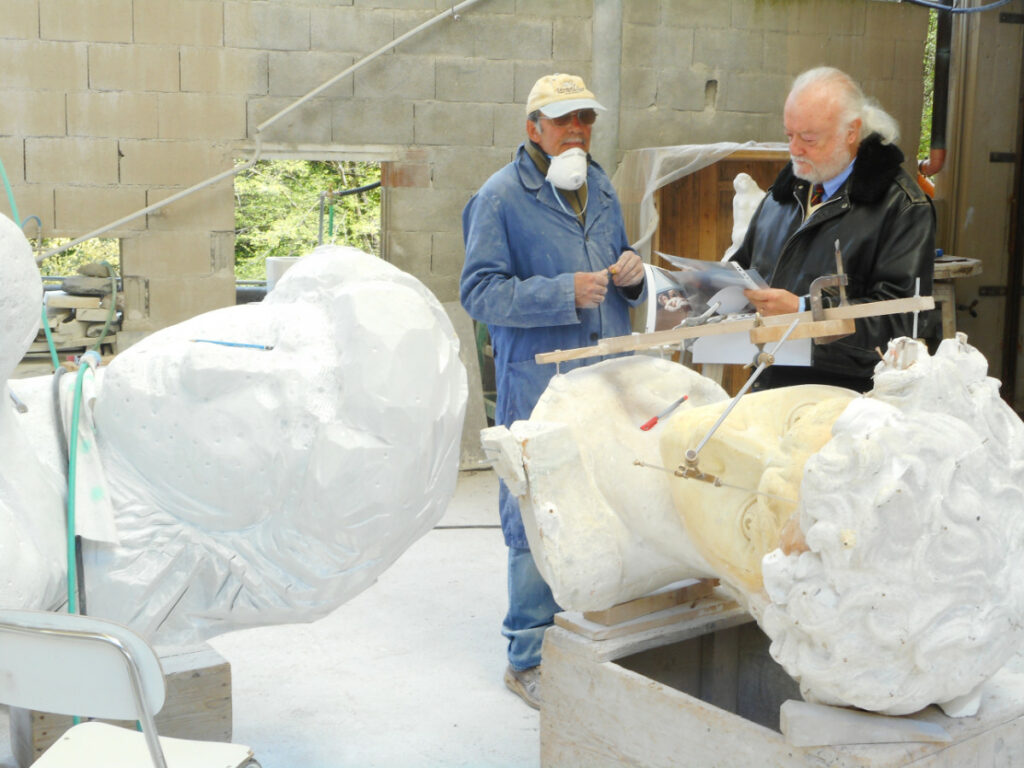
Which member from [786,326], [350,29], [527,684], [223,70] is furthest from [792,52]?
[786,326]

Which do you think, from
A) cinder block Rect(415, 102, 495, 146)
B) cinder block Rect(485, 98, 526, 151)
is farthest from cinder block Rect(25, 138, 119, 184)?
cinder block Rect(485, 98, 526, 151)

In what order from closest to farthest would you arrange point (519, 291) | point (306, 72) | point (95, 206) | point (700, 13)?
point (519, 291), point (95, 206), point (306, 72), point (700, 13)

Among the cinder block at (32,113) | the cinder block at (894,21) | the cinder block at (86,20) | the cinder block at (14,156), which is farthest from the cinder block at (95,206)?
the cinder block at (894,21)

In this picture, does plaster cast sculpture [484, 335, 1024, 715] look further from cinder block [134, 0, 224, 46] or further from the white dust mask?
cinder block [134, 0, 224, 46]

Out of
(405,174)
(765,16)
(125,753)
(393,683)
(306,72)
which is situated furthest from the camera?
(765,16)

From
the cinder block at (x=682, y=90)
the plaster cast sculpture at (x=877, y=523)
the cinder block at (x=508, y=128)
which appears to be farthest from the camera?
the cinder block at (x=682, y=90)

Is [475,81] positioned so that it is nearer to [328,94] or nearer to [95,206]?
[328,94]

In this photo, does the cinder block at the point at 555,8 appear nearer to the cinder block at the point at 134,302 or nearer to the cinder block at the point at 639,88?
the cinder block at the point at 639,88

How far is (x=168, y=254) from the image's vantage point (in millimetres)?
5629

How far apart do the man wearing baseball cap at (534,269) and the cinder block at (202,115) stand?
8.81ft

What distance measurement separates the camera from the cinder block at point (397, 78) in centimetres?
579

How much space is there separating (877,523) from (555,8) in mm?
4760

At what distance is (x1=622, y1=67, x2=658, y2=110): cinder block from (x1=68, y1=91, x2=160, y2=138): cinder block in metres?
2.49

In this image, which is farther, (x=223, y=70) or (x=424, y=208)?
(x=424, y=208)
